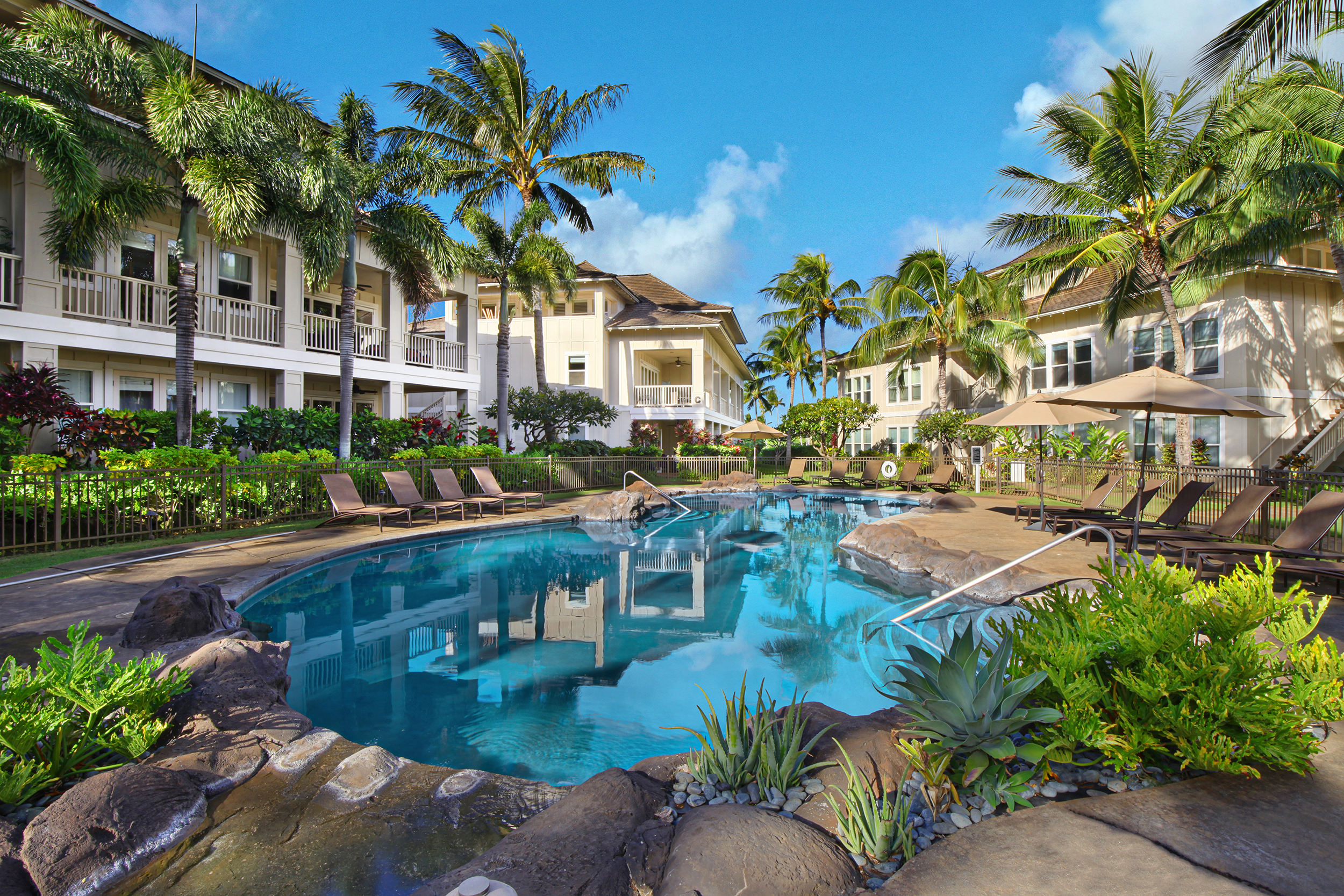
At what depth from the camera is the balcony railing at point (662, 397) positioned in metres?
29.5

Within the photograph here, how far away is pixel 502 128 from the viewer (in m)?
19.9

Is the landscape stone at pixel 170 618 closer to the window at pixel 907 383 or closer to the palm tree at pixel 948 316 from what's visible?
the palm tree at pixel 948 316

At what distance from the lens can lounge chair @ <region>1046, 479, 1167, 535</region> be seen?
9.63 m

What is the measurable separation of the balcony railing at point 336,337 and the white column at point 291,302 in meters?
0.46

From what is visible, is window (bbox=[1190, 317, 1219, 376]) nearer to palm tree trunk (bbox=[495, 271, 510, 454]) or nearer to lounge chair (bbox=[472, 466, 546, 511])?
lounge chair (bbox=[472, 466, 546, 511])

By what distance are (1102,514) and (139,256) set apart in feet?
72.3

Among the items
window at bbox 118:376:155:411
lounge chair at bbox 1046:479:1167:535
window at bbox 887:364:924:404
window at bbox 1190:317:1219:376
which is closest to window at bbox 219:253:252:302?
window at bbox 118:376:155:411

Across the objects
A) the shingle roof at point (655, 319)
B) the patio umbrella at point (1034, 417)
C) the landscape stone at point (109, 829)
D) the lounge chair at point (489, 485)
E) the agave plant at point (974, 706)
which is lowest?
the landscape stone at point (109, 829)

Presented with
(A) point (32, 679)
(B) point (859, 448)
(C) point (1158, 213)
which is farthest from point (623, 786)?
(B) point (859, 448)

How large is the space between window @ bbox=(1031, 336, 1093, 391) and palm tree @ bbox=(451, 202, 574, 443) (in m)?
19.4

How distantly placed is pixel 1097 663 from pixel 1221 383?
21.9 m

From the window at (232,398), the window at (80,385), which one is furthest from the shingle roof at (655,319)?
the window at (80,385)

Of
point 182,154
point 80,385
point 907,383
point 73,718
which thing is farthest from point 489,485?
point 907,383

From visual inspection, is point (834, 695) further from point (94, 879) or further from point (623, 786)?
point (94, 879)
